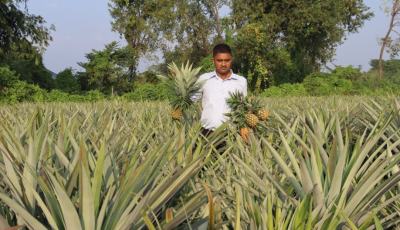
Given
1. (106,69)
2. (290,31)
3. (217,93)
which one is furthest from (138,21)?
(217,93)

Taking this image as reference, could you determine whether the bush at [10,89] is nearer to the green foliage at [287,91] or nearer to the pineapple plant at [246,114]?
the green foliage at [287,91]

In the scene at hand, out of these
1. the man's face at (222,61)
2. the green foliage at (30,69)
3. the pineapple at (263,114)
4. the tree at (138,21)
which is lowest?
the pineapple at (263,114)

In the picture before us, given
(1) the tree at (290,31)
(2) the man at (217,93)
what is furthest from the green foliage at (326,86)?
(2) the man at (217,93)

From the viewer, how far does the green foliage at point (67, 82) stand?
2431 centimetres

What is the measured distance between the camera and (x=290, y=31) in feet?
84.0

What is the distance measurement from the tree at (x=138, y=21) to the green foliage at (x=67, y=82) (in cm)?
665

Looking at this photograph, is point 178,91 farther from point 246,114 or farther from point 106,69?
point 106,69

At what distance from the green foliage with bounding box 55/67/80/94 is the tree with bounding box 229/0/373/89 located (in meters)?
13.7

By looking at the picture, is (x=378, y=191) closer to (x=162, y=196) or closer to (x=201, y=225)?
(x=201, y=225)

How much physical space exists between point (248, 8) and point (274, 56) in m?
4.88

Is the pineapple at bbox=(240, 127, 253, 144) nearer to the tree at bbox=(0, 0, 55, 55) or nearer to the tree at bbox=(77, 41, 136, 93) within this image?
the tree at bbox=(0, 0, 55, 55)

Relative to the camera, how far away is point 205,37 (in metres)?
29.8

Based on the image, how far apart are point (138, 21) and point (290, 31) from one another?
1482 centimetres

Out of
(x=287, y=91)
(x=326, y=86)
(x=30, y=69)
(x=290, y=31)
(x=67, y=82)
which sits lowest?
(x=287, y=91)
